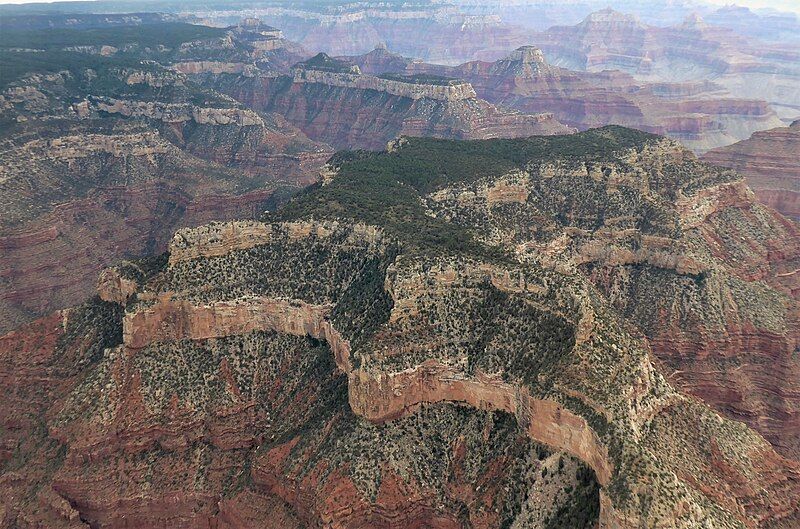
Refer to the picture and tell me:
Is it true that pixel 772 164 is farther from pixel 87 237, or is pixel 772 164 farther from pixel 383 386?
pixel 87 237

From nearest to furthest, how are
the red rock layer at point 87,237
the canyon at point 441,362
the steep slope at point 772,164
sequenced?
1. the canyon at point 441,362
2. the red rock layer at point 87,237
3. the steep slope at point 772,164

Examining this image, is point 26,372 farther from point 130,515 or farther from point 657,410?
point 657,410

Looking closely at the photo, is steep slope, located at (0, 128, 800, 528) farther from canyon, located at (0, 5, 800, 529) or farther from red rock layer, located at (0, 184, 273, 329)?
red rock layer, located at (0, 184, 273, 329)

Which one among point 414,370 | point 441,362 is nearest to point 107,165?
point 414,370

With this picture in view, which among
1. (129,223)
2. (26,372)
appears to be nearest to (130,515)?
(26,372)

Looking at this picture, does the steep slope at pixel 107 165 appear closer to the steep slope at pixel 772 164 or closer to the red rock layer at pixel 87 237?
the red rock layer at pixel 87 237

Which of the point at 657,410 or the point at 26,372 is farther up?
the point at 657,410

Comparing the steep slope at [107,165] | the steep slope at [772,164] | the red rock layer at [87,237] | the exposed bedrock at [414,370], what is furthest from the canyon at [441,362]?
the steep slope at [772,164]
